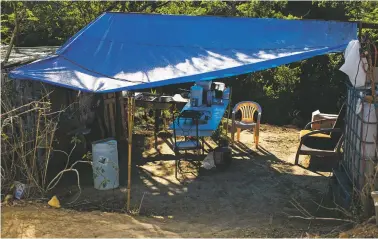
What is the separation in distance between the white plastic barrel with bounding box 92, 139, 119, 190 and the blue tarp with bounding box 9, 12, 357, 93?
1.10 metres

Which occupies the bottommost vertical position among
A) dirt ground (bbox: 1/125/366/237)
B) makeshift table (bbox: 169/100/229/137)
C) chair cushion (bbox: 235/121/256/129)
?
dirt ground (bbox: 1/125/366/237)

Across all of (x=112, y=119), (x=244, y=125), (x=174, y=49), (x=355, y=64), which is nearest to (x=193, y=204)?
(x=174, y=49)

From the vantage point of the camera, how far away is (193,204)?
21.2 feet

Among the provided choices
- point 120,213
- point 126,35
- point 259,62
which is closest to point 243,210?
point 120,213

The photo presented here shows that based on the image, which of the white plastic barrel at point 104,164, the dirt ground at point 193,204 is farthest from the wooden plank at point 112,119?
the white plastic barrel at point 104,164

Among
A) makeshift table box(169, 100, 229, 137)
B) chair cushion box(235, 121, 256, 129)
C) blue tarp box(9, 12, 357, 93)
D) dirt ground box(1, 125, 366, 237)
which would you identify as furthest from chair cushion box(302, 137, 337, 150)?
blue tarp box(9, 12, 357, 93)

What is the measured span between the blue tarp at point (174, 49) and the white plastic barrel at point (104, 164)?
3.61 ft

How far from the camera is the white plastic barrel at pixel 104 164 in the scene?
6.79 metres

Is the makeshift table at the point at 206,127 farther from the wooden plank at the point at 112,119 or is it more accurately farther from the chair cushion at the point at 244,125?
the wooden plank at the point at 112,119

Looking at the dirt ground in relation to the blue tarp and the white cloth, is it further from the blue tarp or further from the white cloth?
the white cloth

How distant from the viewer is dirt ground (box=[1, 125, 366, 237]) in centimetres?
511

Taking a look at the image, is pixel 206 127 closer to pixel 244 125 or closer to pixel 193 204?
pixel 193 204

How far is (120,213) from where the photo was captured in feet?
19.3

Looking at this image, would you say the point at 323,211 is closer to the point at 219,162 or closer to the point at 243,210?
the point at 243,210
